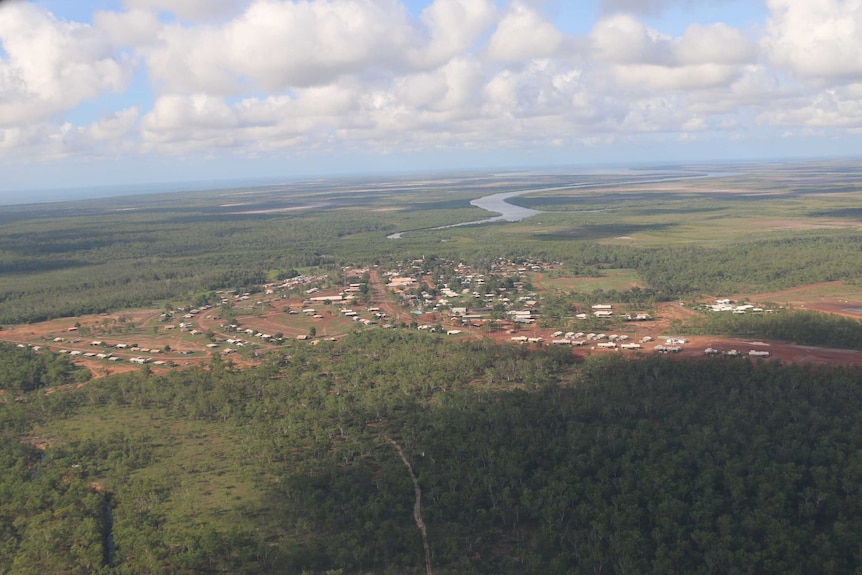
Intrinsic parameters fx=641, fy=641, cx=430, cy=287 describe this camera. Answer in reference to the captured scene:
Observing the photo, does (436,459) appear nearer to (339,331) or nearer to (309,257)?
(339,331)

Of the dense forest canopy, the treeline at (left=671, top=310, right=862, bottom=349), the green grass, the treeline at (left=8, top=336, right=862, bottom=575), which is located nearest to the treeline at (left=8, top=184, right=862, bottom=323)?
the dense forest canopy

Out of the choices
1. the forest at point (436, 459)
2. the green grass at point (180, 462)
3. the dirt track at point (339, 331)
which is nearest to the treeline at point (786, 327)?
the forest at point (436, 459)

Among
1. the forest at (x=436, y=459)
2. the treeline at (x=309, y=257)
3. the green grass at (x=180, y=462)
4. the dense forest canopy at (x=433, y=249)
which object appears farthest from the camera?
the dense forest canopy at (x=433, y=249)

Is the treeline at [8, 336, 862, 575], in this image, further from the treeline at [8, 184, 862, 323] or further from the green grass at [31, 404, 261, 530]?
the treeline at [8, 184, 862, 323]

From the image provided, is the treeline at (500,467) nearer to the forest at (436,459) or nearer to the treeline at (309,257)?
the forest at (436,459)

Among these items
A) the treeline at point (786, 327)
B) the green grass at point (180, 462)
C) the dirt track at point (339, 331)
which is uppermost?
the treeline at point (786, 327)
